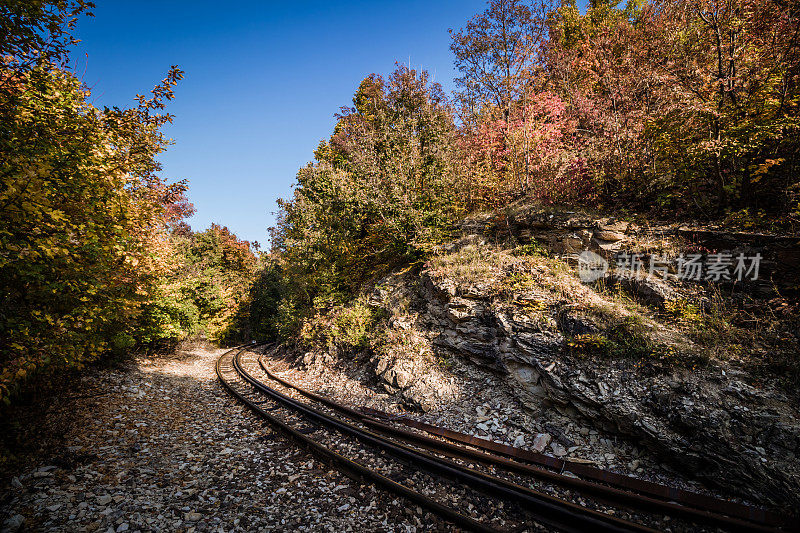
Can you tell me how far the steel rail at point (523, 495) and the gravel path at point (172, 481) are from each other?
0.95m

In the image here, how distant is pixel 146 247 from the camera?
7.78 m

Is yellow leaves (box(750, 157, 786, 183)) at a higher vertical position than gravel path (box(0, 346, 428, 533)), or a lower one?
higher

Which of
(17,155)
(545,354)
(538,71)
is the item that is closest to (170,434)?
(17,155)

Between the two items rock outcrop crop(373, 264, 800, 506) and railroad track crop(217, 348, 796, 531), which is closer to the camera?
railroad track crop(217, 348, 796, 531)

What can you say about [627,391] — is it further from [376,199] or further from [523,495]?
[376,199]

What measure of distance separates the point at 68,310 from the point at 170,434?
3.33 m

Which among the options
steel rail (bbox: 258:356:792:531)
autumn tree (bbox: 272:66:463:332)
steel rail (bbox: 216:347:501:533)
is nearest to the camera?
steel rail (bbox: 258:356:792:531)

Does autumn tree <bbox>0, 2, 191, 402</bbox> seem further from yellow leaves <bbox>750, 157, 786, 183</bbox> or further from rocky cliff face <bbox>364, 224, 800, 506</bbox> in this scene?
yellow leaves <bbox>750, 157, 786, 183</bbox>

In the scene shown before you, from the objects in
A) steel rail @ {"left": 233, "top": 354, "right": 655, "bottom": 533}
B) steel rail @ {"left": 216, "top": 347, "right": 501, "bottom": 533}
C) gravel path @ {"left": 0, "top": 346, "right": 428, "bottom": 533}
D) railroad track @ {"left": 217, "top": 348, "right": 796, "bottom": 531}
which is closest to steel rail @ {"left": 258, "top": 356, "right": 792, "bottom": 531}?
railroad track @ {"left": 217, "top": 348, "right": 796, "bottom": 531}

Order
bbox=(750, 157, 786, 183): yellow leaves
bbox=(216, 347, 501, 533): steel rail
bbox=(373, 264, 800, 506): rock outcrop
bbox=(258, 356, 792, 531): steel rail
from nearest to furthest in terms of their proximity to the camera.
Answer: bbox=(258, 356, 792, 531): steel rail, bbox=(216, 347, 501, 533): steel rail, bbox=(373, 264, 800, 506): rock outcrop, bbox=(750, 157, 786, 183): yellow leaves

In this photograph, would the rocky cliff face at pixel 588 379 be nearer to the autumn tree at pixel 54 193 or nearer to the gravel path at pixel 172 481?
the gravel path at pixel 172 481

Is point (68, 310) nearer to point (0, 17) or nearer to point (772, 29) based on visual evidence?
point (0, 17)

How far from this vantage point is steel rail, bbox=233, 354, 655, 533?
3.78 meters

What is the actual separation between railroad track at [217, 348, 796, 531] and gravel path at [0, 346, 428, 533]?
18.1 inches
